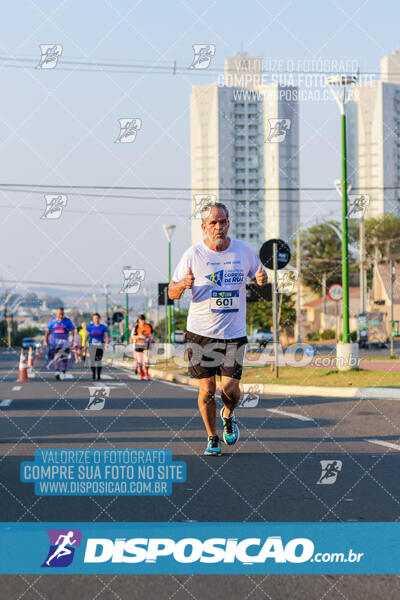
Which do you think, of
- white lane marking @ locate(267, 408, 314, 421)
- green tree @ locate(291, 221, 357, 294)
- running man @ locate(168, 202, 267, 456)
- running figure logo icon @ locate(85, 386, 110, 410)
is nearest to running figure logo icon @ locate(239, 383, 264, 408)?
white lane marking @ locate(267, 408, 314, 421)

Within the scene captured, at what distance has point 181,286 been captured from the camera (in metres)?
7.81

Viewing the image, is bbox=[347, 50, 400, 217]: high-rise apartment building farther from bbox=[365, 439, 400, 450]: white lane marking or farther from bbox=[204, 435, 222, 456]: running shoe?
bbox=[204, 435, 222, 456]: running shoe

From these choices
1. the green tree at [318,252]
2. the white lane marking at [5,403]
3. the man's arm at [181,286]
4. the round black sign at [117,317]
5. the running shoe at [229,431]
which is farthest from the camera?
the green tree at [318,252]

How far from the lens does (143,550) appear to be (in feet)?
15.3

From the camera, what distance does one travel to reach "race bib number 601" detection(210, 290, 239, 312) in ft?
26.1

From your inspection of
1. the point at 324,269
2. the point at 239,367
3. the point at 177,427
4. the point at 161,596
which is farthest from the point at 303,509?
the point at 324,269

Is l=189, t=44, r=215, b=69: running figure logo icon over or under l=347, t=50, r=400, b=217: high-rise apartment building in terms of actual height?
under

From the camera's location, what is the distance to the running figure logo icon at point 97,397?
14.3 meters

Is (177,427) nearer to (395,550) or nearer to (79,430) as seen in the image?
(79,430)

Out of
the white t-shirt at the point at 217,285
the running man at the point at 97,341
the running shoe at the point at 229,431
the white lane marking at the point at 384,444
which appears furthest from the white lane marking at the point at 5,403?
the running man at the point at 97,341

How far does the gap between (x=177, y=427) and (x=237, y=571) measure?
→ 6.51m

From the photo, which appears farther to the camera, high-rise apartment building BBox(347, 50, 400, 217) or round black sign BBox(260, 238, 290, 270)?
high-rise apartment building BBox(347, 50, 400, 217)

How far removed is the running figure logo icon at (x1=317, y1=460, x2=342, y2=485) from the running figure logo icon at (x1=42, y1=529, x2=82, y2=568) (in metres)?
2.39

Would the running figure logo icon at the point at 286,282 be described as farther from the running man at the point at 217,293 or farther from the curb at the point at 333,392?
the running man at the point at 217,293
